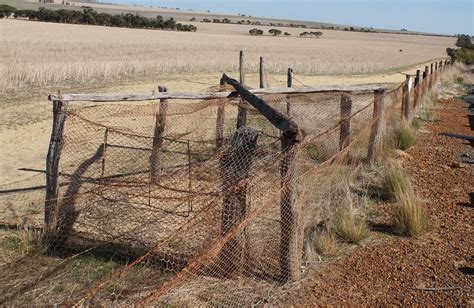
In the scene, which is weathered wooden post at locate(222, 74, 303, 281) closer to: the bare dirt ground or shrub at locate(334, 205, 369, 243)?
the bare dirt ground

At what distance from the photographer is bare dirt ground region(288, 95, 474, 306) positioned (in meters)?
4.94

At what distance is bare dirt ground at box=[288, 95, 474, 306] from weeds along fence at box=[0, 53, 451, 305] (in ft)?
1.26

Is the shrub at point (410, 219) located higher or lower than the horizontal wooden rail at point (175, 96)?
lower

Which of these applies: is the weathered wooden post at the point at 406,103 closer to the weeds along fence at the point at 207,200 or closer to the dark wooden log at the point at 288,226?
the weeds along fence at the point at 207,200

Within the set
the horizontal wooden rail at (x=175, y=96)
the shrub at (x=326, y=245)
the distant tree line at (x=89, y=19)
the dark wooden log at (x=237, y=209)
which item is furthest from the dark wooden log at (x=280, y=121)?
the distant tree line at (x=89, y=19)

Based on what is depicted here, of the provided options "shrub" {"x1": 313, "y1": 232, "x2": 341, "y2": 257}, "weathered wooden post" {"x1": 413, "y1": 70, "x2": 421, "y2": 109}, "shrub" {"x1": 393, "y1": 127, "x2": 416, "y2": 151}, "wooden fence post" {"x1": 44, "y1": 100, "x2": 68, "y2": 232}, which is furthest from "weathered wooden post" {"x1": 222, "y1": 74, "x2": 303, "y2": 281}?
"weathered wooden post" {"x1": 413, "y1": 70, "x2": 421, "y2": 109}

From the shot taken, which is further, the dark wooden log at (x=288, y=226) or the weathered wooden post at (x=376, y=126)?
the weathered wooden post at (x=376, y=126)

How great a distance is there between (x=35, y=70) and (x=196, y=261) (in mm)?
17409

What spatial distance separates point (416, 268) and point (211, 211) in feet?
7.18

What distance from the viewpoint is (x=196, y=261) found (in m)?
3.97

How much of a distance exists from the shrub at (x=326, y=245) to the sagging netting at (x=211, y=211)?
0.63 feet

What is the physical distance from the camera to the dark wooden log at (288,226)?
194 inches

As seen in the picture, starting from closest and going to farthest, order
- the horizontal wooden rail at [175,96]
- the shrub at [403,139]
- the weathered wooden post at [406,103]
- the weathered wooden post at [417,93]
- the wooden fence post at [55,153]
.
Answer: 1. the wooden fence post at [55,153]
2. the horizontal wooden rail at [175,96]
3. the shrub at [403,139]
4. the weathered wooden post at [406,103]
5. the weathered wooden post at [417,93]

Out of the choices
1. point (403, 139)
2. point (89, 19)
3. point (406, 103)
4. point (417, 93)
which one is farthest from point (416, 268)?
point (89, 19)
